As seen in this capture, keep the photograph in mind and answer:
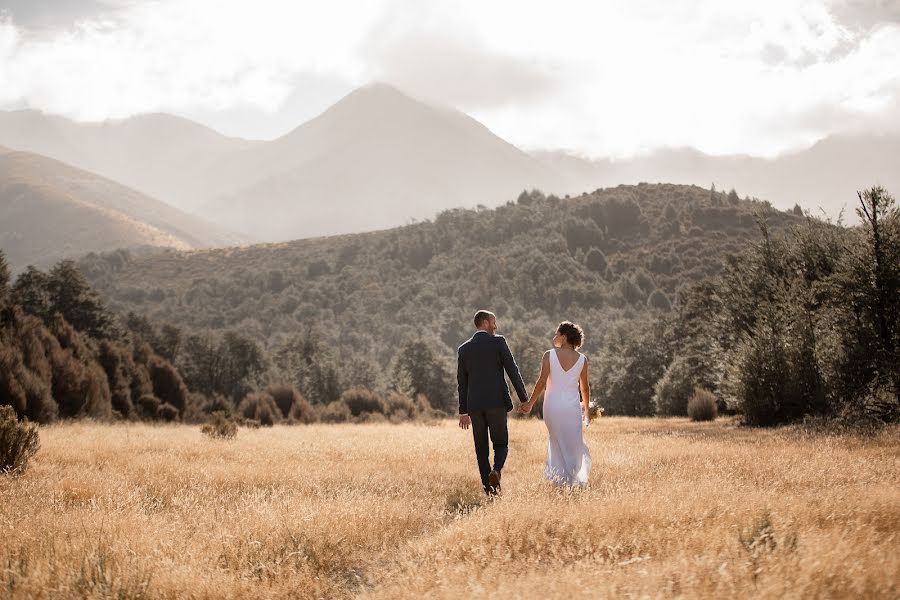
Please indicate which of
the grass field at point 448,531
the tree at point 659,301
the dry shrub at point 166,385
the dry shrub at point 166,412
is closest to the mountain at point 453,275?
the tree at point 659,301

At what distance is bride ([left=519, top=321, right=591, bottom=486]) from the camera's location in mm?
8734

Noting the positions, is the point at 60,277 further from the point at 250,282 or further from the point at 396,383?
the point at 250,282

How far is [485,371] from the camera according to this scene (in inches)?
350

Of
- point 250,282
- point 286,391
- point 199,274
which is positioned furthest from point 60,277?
point 199,274

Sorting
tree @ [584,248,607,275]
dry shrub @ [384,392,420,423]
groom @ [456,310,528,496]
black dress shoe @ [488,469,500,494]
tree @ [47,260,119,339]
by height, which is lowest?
dry shrub @ [384,392,420,423]

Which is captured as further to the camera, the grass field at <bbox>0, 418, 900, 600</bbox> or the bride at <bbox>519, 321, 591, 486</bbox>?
the bride at <bbox>519, 321, 591, 486</bbox>

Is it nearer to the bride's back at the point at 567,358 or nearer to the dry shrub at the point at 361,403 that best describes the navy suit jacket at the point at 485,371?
the bride's back at the point at 567,358

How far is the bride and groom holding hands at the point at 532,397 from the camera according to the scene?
8.75 m

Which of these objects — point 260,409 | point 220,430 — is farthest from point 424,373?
point 220,430

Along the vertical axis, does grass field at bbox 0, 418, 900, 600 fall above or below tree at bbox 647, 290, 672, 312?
below

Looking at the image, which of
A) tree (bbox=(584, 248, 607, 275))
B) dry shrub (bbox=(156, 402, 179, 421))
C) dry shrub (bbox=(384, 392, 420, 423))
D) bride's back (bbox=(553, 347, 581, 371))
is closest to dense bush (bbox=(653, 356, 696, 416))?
dry shrub (bbox=(384, 392, 420, 423))

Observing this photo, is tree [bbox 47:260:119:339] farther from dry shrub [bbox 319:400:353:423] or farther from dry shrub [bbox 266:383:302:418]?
dry shrub [bbox 319:400:353:423]

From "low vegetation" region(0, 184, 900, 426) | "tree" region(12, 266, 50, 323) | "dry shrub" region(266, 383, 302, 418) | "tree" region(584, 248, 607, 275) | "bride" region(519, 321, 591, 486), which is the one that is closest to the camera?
"bride" region(519, 321, 591, 486)

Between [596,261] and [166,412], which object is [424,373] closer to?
[166,412]
